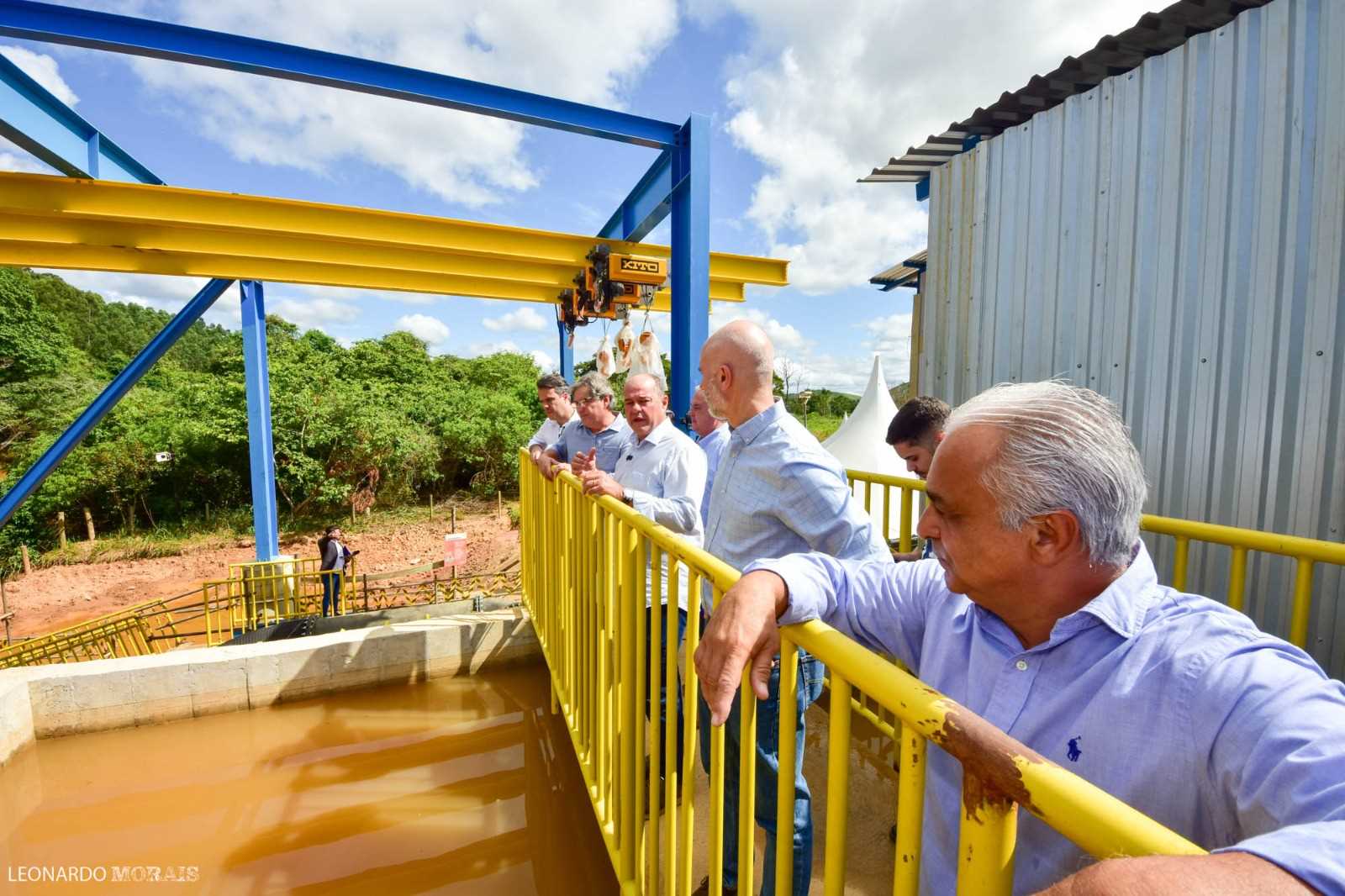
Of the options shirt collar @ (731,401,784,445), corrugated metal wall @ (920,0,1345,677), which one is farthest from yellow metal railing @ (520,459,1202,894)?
corrugated metal wall @ (920,0,1345,677)

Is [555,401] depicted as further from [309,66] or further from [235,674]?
[235,674]

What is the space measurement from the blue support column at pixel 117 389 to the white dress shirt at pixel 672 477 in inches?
242

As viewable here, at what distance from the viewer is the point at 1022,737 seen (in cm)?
91

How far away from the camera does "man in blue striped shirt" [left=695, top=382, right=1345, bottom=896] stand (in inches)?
28.2

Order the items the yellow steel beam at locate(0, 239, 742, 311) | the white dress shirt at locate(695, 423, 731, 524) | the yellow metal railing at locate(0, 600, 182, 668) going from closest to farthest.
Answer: the white dress shirt at locate(695, 423, 731, 524), the yellow steel beam at locate(0, 239, 742, 311), the yellow metal railing at locate(0, 600, 182, 668)

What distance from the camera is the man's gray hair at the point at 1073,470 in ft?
2.97

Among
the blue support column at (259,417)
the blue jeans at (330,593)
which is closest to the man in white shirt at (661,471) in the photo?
the blue support column at (259,417)

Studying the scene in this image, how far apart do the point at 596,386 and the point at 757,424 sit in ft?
7.73

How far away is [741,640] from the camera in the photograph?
41.6 inches

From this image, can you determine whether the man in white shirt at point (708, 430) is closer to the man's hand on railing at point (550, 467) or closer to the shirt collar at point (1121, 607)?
the man's hand on railing at point (550, 467)

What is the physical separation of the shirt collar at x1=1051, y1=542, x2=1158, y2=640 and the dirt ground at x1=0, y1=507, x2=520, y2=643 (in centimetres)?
1501

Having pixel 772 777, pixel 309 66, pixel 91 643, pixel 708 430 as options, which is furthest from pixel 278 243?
pixel 772 777

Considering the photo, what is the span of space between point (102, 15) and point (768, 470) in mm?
5062

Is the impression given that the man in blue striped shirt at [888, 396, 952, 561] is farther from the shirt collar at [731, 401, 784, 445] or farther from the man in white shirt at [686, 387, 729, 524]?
the man in white shirt at [686, 387, 729, 524]
